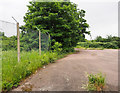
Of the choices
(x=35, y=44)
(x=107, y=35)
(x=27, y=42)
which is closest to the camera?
(x=27, y=42)

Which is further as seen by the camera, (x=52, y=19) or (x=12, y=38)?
(x=52, y=19)

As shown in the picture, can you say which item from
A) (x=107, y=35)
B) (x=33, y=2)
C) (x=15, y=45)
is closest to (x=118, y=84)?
(x=15, y=45)

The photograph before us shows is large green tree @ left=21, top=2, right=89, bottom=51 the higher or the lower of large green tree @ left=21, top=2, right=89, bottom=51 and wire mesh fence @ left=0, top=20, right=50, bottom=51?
the higher

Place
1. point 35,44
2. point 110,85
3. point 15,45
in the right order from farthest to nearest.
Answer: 1. point 35,44
2. point 15,45
3. point 110,85

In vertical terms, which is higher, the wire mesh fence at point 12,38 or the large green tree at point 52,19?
the large green tree at point 52,19

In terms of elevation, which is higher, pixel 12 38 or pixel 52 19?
pixel 52 19

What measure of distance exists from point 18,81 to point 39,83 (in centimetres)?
55

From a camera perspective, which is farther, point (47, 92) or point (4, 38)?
point (4, 38)

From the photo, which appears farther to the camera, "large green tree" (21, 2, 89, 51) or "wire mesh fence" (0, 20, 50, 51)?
"large green tree" (21, 2, 89, 51)

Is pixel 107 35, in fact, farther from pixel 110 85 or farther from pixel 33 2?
pixel 110 85

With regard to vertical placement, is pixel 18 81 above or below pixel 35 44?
below

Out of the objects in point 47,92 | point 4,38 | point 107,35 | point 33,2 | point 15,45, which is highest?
point 33,2

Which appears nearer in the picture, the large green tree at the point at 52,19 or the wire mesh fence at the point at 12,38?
the wire mesh fence at the point at 12,38

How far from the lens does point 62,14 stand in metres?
6.29
